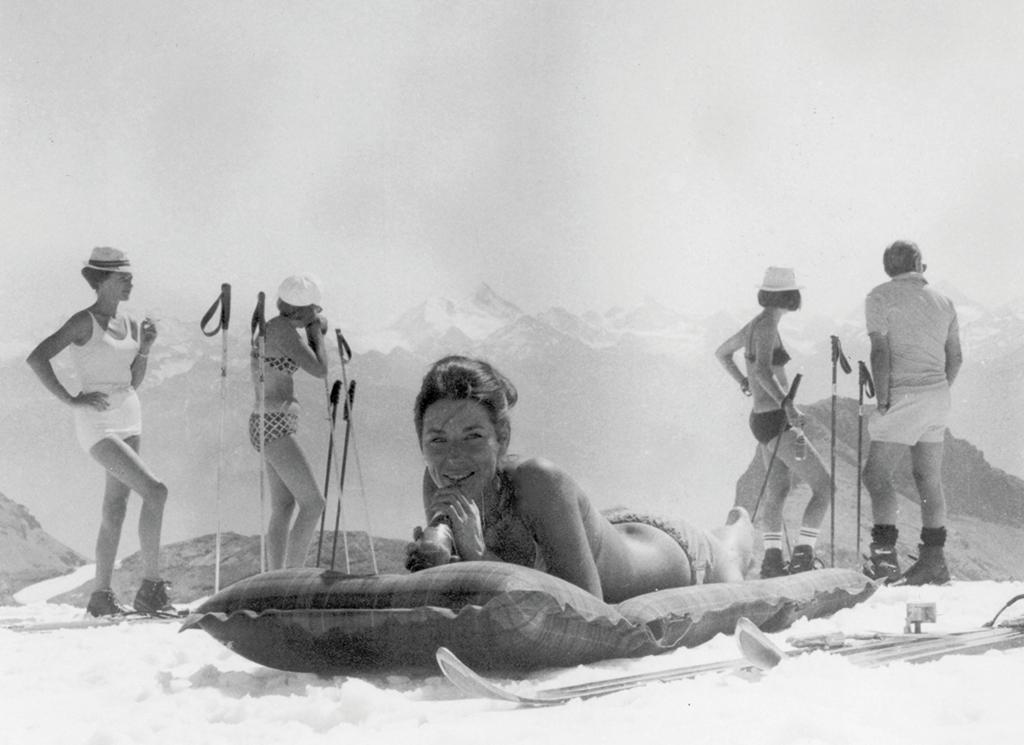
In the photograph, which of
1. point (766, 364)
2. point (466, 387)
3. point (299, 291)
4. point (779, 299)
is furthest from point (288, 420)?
point (779, 299)

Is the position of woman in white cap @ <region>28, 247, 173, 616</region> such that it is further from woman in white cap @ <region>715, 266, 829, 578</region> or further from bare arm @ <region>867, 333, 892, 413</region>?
bare arm @ <region>867, 333, 892, 413</region>

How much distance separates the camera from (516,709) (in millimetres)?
1795

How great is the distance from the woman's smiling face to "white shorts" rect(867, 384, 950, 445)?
9.38 feet

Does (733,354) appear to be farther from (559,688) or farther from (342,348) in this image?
(559,688)

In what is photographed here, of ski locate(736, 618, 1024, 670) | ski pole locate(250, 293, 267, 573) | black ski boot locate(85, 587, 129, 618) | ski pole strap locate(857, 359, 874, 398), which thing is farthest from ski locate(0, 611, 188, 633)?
ski pole strap locate(857, 359, 874, 398)

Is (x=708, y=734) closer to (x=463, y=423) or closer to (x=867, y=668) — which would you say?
(x=867, y=668)

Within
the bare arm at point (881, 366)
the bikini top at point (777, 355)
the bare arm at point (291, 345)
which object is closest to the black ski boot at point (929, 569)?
the bare arm at point (881, 366)

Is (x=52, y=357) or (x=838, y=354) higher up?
(x=838, y=354)

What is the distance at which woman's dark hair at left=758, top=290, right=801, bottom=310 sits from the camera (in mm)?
4906

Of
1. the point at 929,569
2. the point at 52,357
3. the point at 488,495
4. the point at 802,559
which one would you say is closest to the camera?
the point at 488,495

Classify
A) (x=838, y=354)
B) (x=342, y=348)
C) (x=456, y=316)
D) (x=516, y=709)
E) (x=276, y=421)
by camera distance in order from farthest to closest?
(x=456, y=316) → (x=838, y=354) → (x=342, y=348) → (x=276, y=421) → (x=516, y=709)

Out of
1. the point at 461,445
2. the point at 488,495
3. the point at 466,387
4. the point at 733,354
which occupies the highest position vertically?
the point at 733,354

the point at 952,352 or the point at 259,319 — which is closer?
the point at 259,319

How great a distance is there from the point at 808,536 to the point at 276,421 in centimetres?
211
